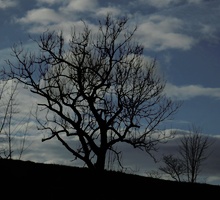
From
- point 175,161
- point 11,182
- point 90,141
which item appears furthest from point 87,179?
point 175,161

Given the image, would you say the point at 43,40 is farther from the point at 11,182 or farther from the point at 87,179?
the point at 11,182

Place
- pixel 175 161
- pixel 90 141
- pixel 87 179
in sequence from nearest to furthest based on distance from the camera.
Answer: pixel 87 179 → pixel 90 141 → pixel 175 161

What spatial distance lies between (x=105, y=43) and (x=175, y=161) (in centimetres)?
2629

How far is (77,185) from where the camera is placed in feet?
40.9

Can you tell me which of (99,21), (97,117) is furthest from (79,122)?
(99,21)

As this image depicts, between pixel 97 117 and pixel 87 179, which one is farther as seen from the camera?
pixel 97 117

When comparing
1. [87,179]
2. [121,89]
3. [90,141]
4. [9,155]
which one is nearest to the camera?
[87,179]

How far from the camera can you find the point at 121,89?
2245 centimetres

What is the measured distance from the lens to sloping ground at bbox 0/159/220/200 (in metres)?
11.0

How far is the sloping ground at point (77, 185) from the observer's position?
11.0 metres

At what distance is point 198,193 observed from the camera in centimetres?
1587

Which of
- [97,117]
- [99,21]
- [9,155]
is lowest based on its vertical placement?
[9,155]

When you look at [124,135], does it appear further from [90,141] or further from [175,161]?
[175,161]

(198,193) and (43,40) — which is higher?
(43,40)
